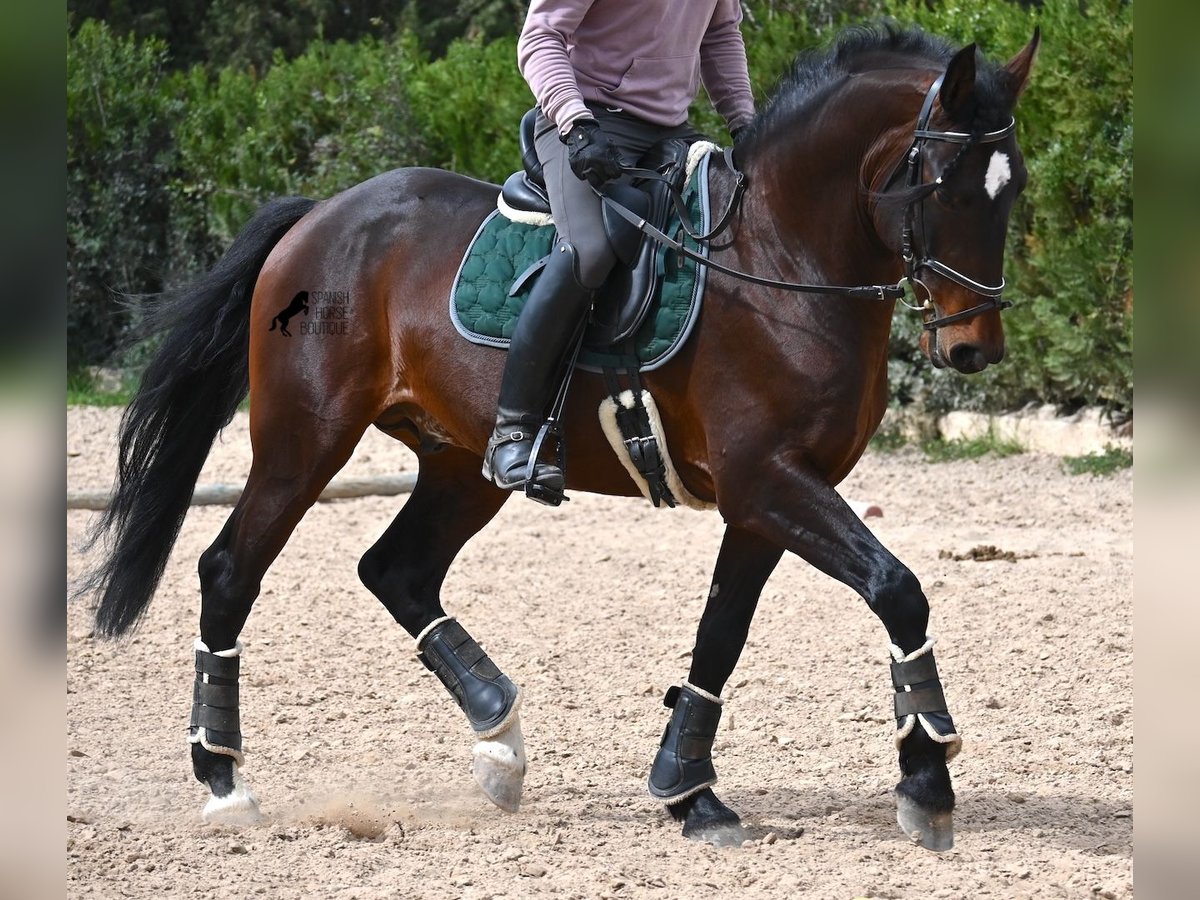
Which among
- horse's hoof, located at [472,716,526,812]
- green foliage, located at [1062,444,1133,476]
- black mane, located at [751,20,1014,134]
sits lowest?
green foliage, located at [1062,444,1133,476]

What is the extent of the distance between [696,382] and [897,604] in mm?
866

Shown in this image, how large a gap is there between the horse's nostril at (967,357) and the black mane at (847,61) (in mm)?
841

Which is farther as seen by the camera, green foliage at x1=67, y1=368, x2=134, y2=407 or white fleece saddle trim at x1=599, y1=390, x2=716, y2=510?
green foliage at x1=67, y1=368, x2=134, y2=407

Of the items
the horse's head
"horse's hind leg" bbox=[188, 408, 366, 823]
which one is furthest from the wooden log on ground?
the horse's head

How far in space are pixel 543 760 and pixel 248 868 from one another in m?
1.40

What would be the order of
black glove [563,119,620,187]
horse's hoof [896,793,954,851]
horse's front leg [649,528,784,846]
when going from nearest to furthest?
1. horse's hoof [896,793,954,851]
2. black glove [563,119,620,187]
3. horse's front leg [649,528,784,846]

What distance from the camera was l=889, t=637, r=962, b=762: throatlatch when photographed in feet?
12.3

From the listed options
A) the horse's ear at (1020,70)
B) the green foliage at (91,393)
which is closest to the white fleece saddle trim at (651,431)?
the horse's ear at (1020,70)

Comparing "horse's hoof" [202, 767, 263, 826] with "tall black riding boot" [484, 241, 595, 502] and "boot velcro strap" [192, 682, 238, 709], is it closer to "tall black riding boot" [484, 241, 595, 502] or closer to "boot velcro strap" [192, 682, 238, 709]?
"boot velcro strap" [192, 682, 238, 709]

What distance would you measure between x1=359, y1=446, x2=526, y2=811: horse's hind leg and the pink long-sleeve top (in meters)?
1.42

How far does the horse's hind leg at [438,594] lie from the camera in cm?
456

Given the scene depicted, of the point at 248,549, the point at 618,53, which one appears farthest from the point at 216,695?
the point at 618,53

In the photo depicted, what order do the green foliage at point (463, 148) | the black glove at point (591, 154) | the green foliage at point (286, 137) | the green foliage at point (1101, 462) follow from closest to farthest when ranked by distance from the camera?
1. the black glove at point (591, 154)
2. the green foliage at point (463, 148)
3. the green foliage at point (1101, 462)
4. the green foliage at point (286, 137)

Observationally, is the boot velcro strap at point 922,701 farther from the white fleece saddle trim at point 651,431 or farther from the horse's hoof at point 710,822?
the white fleece saddle trim at point 651,431
